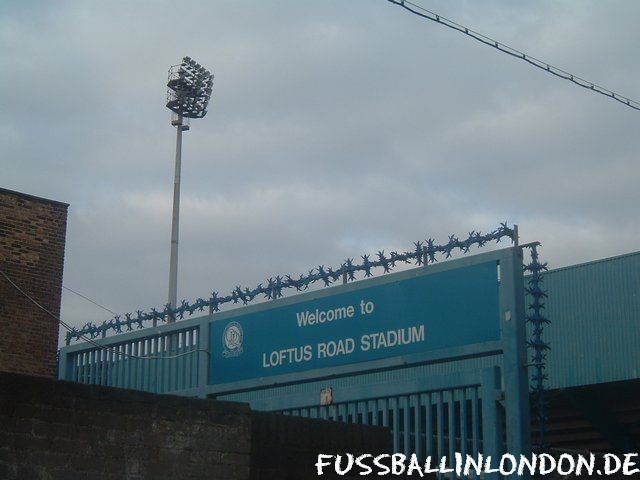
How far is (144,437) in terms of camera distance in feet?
36.5

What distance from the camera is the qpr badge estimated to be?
627 inches

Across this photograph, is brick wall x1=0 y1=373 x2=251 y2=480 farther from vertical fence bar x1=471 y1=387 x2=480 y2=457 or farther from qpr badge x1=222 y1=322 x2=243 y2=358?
qpr badge x1=222 y1=322 x2=243 y2=358

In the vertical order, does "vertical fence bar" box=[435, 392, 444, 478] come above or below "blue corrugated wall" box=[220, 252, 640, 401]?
below

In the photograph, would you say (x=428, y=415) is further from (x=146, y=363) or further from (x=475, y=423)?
(x=146, y=363)

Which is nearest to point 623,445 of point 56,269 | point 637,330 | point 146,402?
point 637,330

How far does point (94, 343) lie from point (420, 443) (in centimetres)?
667

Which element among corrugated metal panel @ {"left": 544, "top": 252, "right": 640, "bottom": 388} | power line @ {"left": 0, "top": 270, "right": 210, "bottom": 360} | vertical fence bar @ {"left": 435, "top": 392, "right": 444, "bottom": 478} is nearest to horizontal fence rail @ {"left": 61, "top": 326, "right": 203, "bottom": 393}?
power line @ {"left": 0, "top": 270, "right": 210, "bottom": 360}

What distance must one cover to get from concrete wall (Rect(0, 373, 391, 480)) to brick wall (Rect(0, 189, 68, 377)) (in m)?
6.08

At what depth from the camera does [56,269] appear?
1734 cm

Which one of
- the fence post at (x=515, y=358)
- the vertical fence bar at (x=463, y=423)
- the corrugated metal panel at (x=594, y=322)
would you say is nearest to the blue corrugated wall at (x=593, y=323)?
the corrugated metal panel at (x=594, y=322)

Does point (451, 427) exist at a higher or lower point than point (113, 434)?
higher

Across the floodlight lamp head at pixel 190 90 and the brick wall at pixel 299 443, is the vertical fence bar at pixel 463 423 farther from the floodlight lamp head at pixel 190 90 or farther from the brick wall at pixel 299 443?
the floodlight lamp head at pixel 190 90

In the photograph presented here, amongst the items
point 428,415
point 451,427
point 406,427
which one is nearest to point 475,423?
point 451,427

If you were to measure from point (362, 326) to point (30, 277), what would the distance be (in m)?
5.89
